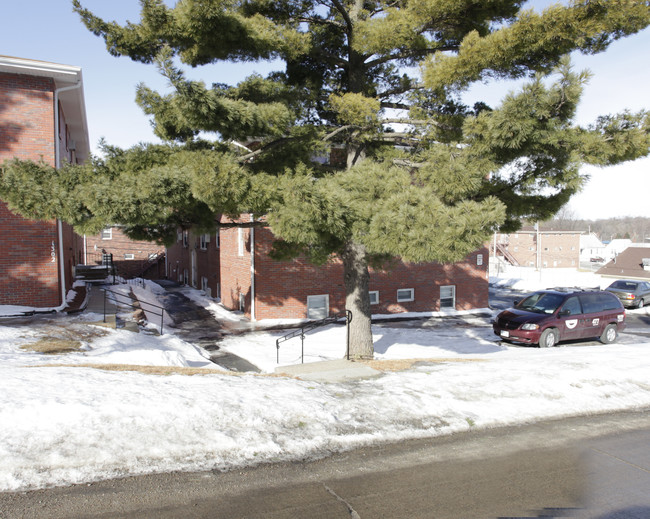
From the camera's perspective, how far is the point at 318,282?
18.6 meters

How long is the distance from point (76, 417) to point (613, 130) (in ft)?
30.8

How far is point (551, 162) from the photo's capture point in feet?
27.3

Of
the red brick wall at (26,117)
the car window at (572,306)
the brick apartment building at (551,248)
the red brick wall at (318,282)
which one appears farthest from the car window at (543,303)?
the brick apartment building at (551,248)

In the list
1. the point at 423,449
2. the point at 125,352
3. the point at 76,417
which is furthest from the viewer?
the point at 125,352

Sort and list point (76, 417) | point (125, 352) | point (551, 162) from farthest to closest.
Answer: point (125, 352)
point (551, 162)
point (76, 417)

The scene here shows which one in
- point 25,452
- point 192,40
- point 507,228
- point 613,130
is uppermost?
point 192,40

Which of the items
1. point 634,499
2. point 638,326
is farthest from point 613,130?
point 638,326

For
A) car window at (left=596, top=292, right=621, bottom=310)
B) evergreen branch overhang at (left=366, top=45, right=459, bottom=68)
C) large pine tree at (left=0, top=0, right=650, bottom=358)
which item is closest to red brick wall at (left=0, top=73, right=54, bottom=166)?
large pine tree at (left=0, top=0, right=650, bottom=358)

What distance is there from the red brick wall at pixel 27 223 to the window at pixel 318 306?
28.4 feet

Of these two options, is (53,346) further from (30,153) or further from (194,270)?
(194,270)

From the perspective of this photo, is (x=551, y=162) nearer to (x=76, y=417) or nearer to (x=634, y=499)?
(x=634, y=499)

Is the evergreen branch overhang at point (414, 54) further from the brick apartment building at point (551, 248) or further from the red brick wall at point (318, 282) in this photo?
the brick apartment building at point (551, 248)

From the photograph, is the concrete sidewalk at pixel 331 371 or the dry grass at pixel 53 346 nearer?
the concrete sidewalk at pixel 331 371

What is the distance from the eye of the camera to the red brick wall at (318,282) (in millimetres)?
18047
